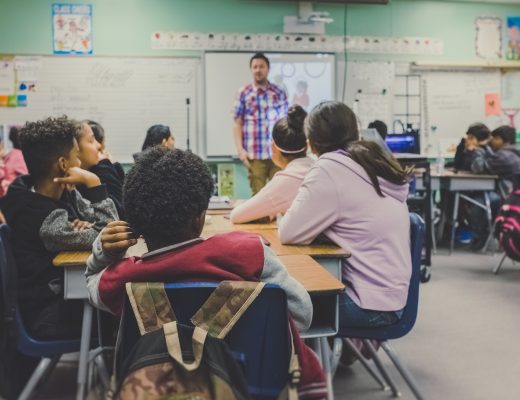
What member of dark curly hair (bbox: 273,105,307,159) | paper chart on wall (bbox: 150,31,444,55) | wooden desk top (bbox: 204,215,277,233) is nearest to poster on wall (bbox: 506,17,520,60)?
paper chart on wall (bbox: 150,31,444,55)

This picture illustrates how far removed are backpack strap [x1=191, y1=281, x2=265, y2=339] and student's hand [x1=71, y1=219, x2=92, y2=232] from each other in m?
1.08

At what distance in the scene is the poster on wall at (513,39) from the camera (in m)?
7.16

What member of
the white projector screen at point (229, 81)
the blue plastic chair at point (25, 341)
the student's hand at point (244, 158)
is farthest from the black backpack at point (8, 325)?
the white projector screen at point (229, 81)

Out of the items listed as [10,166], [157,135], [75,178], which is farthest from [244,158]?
[75,178]

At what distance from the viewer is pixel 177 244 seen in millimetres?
1202

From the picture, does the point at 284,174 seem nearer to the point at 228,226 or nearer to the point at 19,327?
the point at 228,226

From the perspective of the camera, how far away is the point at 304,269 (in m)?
1.74

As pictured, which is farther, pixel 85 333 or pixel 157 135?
pixel 157 135

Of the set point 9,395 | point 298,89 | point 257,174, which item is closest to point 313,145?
point 9,395

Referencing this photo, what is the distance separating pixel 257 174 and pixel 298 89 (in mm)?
1523

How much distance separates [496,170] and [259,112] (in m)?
2.26

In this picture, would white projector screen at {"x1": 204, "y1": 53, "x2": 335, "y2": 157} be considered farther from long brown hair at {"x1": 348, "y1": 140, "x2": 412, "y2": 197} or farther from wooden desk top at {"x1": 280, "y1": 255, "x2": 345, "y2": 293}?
wooden desk top at {"x1": 280, "y1": 255, "x2": 345, "y2": 293}

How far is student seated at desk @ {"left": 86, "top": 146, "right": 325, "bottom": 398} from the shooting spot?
1169 mm

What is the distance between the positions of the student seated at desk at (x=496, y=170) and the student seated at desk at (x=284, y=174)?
3.61 metres
